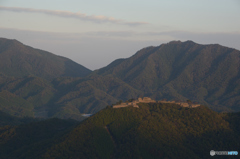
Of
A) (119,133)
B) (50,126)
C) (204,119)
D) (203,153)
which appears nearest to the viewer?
(203,153)

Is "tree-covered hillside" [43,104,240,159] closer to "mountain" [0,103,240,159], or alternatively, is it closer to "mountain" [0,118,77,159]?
"mountain" [0,103,240,159]

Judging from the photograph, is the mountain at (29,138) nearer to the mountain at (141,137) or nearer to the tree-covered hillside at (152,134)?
the mountain at (141,137)

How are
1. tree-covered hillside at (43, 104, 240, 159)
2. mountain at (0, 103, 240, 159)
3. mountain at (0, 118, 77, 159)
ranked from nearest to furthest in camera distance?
tree-covered hillside at (43, 104, 240, 159)
mountain at (0, 103, 240, 159)
mountain at (0, 118, 77, 159)

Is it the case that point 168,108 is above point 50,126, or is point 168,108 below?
above

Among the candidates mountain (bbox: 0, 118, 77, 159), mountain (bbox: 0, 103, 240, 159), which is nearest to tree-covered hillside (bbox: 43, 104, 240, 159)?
mountain (bbox: 0, 103, 240, 159)

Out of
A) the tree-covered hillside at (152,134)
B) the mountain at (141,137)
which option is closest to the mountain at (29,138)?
the mountain at (141,137)

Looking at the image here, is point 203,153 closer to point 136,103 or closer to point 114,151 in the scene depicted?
point 114,151

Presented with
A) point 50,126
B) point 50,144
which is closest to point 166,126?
point 50,144

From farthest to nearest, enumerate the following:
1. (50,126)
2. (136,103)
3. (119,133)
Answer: (50,126)
(136,103)
(119,133)

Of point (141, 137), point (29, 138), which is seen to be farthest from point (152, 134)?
point (29, 138)
